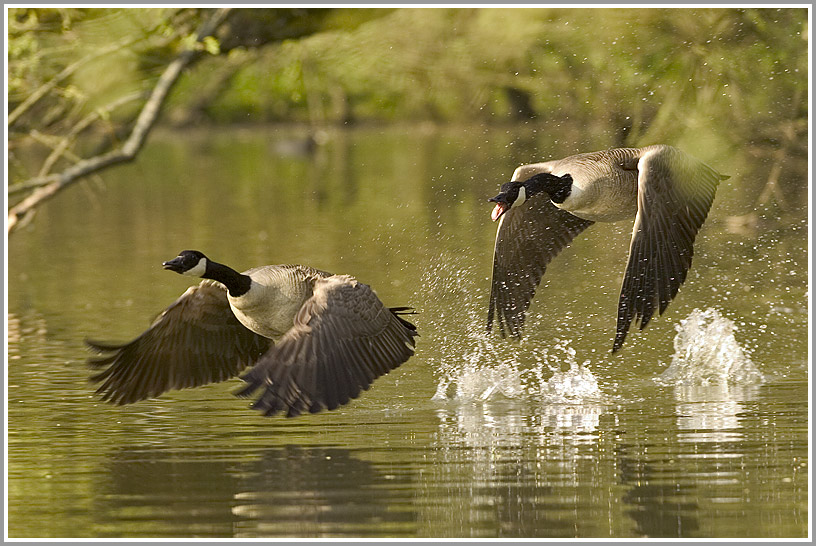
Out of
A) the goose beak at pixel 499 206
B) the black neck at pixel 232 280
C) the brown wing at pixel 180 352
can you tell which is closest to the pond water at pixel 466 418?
the brown wing at pixel 180 352

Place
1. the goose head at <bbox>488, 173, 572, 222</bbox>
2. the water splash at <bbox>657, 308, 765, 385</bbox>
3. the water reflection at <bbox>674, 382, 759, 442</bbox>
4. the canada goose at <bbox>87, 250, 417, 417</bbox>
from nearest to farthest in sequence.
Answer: the canada goose at <bbox>87, 250, 417, 417</bbox> < the water reflection at <bbox>674, 382, 759, 442</bbox> < the goose head at <bbox>488, 173, 572, 222</bbox> < the water splash at <bbox>657, 308, 765, 385</bbox>

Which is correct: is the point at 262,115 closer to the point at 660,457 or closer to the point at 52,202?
the point at 52,202

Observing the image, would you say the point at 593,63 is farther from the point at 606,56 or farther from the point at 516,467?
the point at 516,467

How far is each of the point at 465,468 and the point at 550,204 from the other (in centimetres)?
331

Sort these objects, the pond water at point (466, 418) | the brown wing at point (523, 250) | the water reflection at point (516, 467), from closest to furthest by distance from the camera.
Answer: the water reflection at point (516, 467)
the pond water at point (466, 418)
the brown wing at point (523, 250)

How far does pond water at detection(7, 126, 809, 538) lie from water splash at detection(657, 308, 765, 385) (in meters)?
0.03

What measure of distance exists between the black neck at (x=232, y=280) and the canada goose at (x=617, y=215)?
1873mm

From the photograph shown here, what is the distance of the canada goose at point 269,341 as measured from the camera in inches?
316

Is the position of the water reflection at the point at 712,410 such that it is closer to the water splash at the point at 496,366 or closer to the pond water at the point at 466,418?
the pond water at the point at 466,418

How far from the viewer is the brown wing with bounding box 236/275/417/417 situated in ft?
25.8

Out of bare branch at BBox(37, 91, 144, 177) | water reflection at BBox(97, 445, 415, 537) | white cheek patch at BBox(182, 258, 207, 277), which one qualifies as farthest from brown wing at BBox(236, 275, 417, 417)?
bare branch at BBox(37, 91, 144, 177)

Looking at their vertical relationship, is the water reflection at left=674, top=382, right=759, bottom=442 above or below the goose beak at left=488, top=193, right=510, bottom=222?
below

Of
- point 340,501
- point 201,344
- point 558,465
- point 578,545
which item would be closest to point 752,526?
point 578,545

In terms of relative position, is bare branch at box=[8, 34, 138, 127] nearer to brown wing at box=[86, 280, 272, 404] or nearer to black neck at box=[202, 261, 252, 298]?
brown wing at box=[86, 280, 272, 404]
